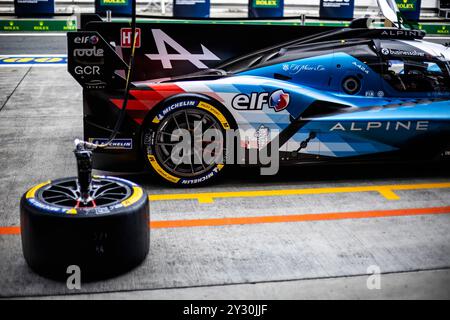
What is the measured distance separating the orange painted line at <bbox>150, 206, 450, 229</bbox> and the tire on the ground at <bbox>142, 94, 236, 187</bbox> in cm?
79

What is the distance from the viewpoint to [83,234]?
3.85m

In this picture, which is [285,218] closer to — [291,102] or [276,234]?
[276,234]

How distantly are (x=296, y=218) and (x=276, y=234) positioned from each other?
15.6 inches

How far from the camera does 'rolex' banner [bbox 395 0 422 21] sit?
18766mm

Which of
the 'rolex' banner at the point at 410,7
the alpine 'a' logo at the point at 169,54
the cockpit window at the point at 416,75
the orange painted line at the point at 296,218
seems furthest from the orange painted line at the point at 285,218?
the 'rolex' banner at the point at 410,7

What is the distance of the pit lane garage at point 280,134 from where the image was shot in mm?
4953

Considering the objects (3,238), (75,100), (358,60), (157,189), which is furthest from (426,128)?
(75,100)

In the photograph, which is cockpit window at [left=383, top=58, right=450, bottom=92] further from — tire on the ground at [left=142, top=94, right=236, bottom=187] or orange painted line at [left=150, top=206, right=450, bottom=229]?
tire on the ground at [left=142, top=94, right=236, bottom=187]

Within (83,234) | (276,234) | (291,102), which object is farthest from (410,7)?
(83,234)

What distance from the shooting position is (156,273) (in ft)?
13.8

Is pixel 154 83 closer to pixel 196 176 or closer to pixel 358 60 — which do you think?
pixel 196 176

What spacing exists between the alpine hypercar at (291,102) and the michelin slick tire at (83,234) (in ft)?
5.43
